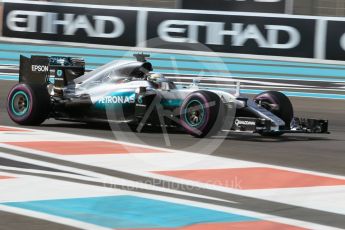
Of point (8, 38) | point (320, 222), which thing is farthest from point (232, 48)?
point (320, 222)

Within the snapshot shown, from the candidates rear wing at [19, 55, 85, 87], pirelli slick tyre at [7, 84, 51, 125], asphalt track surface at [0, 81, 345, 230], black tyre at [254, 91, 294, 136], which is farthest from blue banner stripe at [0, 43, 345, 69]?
pirelli slick tyre at [7, 84, 51, 125]

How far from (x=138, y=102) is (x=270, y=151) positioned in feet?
7.11

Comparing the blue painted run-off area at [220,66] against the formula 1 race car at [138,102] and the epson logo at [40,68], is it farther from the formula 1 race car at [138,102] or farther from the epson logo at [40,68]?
the epson logo at [40,68]

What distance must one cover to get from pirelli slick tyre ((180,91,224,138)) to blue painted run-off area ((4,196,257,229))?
3.75 m

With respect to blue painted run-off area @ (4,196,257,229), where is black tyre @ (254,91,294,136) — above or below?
above

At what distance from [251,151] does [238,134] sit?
1.87m

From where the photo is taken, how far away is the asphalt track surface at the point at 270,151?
5789 mm

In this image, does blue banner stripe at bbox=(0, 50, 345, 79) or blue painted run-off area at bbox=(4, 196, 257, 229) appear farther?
blue banner stripe at bbox=(0, 50, 345, 79)

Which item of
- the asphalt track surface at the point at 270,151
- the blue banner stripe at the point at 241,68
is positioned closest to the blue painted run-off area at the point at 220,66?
the blue banner stripe at the point at 241,68

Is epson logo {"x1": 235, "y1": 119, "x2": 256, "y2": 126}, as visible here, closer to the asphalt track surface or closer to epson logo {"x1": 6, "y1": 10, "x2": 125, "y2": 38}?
the asphalt track surface

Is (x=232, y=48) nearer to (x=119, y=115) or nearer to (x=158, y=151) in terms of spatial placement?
(x=119, y=115)

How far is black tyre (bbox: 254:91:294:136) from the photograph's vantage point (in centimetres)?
1062

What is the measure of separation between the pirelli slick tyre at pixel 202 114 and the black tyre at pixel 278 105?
2.93 feet

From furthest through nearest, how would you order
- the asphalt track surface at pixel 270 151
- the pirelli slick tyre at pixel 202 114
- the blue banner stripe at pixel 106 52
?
the blue banner stripe at pixel 106 52 → the pirelli slick tyre at pixel 202 114 → the asphalt track surface at pixel 270 151
